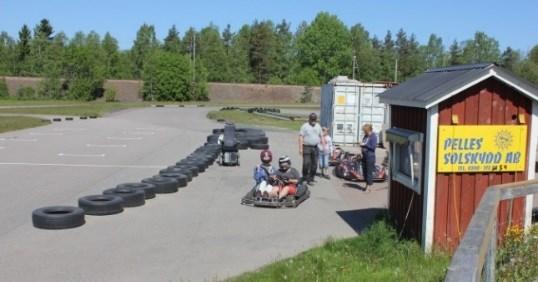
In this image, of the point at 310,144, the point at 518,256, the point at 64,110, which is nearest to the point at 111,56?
the point at 64,110

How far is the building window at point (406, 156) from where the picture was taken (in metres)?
9.18

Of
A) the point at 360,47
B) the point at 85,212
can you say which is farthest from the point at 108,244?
the point at 360,47

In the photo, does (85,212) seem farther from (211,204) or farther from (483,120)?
(483,120)

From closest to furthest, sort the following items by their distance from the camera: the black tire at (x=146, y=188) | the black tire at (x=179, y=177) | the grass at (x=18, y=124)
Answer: the black tire at (x=146, y=188) < the black tire at (x=179, y=177) < the grass at (x=18, y=124)

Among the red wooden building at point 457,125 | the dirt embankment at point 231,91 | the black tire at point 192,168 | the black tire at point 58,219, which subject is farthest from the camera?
the dirt embankment at point 231,91

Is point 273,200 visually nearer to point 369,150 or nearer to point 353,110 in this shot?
point 369,150

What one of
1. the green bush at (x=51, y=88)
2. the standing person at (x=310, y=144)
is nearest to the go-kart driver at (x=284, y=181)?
the standing person at (x=310, y=144)

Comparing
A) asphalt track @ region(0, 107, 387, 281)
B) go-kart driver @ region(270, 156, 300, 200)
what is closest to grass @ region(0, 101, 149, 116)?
asphalt track @ region(0, 107, 387, 281)

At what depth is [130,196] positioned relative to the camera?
12.5m

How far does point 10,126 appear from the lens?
33781 mm

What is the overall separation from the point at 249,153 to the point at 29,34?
106930mm

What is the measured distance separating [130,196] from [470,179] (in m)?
6.56

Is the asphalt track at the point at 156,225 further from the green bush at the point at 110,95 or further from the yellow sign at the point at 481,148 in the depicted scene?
the green bush at the point at 110,95

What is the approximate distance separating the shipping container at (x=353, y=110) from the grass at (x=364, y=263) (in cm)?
1879
